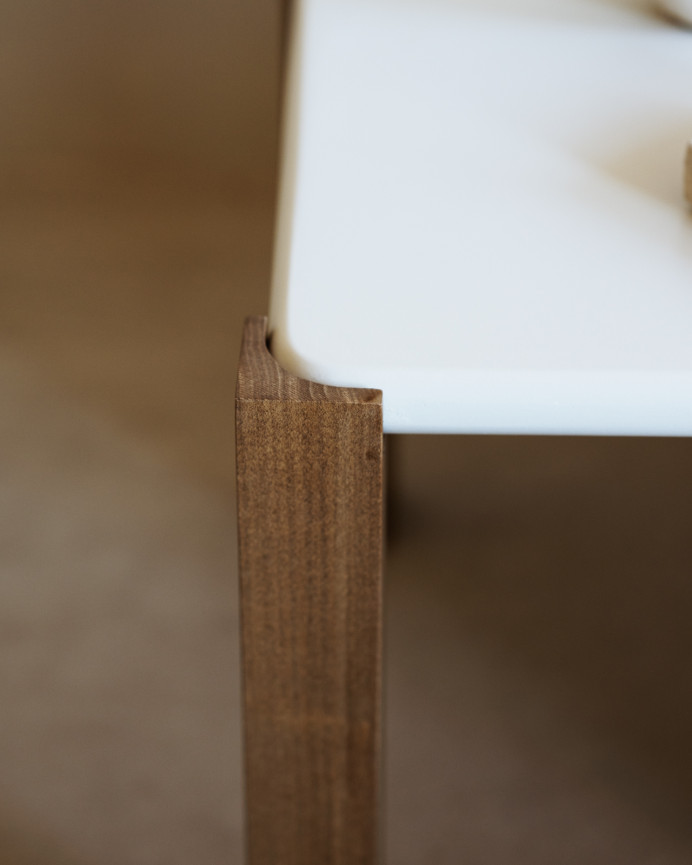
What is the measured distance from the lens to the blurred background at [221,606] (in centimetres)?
91

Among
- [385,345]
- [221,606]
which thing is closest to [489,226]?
[385,345]

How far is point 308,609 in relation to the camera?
0.49m

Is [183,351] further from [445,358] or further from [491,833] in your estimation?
[445,358]

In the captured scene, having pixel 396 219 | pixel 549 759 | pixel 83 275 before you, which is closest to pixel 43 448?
pixel 83 275

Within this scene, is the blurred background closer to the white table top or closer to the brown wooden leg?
the brown wooden leg

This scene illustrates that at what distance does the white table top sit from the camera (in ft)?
1.49

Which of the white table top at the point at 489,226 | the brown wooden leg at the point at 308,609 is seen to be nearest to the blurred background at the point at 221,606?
the brown wooden leg at the point at 308,609

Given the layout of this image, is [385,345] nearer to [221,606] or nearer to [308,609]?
[308,609]

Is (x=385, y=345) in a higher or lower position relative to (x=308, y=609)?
higher

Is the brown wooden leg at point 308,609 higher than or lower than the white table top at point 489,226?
lower

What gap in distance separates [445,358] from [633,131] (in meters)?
0.37

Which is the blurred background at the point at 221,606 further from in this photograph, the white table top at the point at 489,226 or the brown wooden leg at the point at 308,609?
the white table top at the point at 489,226

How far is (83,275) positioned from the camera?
194 centimetres

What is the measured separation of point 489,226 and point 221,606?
72 centimetres
